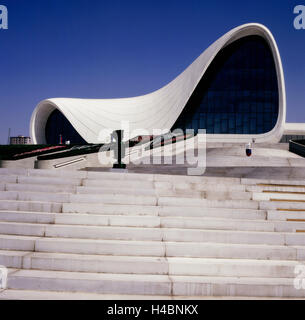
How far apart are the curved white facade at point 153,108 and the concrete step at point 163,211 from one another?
1079 inches

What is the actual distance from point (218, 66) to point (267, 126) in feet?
29.7

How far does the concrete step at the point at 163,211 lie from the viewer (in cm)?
530

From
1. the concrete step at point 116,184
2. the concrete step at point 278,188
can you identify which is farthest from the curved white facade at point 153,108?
the concrete step at point 116,184

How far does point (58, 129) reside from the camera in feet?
136

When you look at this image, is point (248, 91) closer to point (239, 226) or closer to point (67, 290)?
point (239, 226)

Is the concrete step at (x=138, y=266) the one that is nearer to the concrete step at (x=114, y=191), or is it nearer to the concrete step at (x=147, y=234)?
the concrete step at (x=147, y=234)

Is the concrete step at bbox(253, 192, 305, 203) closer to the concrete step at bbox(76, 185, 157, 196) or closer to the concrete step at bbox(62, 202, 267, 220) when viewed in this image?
the concrete step at bbox(62, 202, 267, 220)

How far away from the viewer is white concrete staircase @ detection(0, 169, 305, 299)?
12.7ft

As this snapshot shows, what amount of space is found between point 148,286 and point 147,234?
→ 40.3 inches

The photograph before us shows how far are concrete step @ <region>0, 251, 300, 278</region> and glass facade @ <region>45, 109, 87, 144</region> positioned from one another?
1384 inches

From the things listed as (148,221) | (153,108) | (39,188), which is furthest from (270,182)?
(153,108)

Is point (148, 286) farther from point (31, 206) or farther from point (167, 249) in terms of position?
point (31, 206)

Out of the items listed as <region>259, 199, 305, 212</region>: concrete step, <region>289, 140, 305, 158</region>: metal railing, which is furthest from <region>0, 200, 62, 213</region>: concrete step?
<region>289, 140, 305, 158</region>: metal railing
